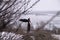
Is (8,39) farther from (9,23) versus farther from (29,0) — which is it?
(29,0)

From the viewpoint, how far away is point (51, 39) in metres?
8.33

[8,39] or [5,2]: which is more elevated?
[5,2]

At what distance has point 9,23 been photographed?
4207 mm

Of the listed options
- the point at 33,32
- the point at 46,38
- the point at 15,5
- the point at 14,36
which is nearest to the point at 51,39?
the point at 46,38

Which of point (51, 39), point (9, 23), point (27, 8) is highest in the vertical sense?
point (27, 8)

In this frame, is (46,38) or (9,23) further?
(46,38)

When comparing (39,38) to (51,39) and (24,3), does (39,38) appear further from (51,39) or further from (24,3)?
(24,3)

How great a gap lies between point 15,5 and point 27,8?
297 millimetres

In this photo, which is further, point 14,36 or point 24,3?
point 14,36

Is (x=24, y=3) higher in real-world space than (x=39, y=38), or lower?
higher

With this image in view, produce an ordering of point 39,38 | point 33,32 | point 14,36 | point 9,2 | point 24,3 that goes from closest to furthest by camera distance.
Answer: point 9,2, point 24,3, point 14,36, point 33,32, point 39,38

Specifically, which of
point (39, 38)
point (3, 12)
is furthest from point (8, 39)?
point (39, 38)

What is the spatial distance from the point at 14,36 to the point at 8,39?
25 centimetres

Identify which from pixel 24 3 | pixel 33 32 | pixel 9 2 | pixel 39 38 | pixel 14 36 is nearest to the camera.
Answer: pixel 9 2
